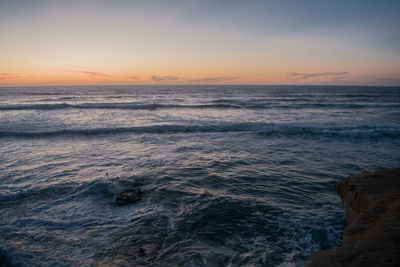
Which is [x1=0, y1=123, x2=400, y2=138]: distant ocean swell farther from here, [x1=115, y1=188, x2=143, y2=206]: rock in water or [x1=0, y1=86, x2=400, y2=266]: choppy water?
[x1=115, y1=188, x2=143, y2=206]: rock in water

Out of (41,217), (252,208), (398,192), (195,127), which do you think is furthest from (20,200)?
(195,127)

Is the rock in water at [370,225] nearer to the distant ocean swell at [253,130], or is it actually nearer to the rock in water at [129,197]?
the rock in water at [129,197]

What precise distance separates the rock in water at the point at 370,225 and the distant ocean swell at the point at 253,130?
9.74 metres

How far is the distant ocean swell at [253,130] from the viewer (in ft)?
42.7

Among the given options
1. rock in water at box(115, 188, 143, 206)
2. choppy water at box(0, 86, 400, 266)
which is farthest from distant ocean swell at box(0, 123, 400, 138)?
rock in water at box(115, 188, 143, 206)

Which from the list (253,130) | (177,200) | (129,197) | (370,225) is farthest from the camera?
(253,130)

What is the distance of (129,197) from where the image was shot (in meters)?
5.50

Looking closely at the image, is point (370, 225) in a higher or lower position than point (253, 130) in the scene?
higher

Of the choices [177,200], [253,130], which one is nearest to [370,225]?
[177,200]

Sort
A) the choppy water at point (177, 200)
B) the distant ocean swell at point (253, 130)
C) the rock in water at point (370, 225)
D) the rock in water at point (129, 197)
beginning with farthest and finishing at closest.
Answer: the distant ocean swell at point (253, 130) → the rock in water at point (129, 197) → the choppy water at point (177, 200) → the rock in water at point (370, 225)

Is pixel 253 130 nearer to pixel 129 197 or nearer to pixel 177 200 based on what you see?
pixel 177 200

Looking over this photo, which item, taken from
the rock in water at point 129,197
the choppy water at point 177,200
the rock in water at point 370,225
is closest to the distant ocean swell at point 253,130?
the choppy water at point 177,200

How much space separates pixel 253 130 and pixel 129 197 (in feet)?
35.8

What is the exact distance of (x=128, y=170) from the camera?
23.9 feet
